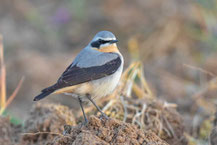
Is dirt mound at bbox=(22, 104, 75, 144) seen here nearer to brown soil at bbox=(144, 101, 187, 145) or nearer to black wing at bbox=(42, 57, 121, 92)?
black wing at bbox=(42, 57, 121, 92)

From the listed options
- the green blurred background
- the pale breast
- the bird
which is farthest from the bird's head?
the green blurred background

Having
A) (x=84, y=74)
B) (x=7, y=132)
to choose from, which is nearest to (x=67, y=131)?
(x=84, y=74)

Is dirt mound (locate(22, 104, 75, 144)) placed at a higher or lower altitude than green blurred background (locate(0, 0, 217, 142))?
lower

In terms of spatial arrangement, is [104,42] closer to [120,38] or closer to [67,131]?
[67,131]

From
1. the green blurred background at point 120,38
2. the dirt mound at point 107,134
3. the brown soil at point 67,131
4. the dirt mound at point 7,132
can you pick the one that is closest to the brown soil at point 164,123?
the brown soil at point 67,131

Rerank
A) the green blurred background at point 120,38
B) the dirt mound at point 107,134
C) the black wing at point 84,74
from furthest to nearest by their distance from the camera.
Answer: the green blurred background at point 120,38 < the black wing at point 84,74 < the dirt mound at point 107,134

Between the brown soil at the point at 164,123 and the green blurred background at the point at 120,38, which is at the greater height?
the green blurred background at the point at 120,38

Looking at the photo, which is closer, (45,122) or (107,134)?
(107,134)

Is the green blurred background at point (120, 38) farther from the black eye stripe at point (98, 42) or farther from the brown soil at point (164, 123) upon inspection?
the black eye stripe at point (98, 42)
